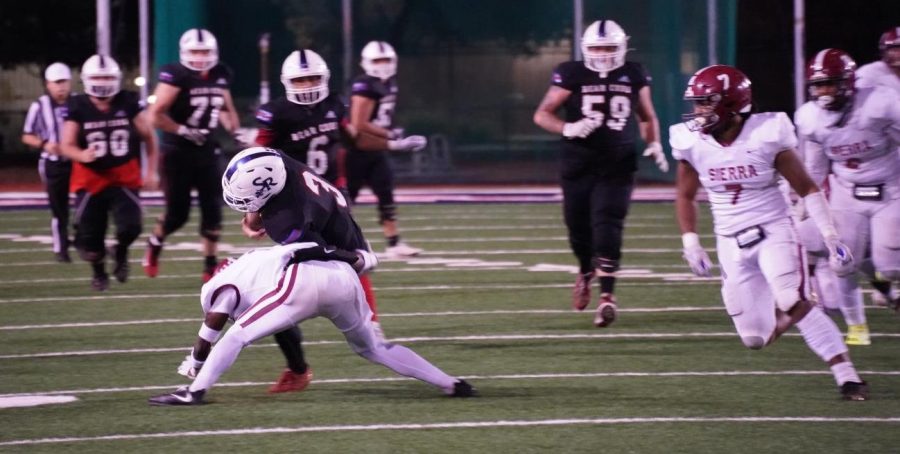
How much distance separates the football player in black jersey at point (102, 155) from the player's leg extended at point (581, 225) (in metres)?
3.03

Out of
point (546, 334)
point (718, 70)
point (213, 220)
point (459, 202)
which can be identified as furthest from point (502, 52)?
point (718, 70)

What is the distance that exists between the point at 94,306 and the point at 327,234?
389 cm

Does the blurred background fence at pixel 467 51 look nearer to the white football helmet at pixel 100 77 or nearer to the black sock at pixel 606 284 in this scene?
the white football helmet at pixel 100 77

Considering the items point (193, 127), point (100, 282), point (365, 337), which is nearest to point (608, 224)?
point (365, 337)

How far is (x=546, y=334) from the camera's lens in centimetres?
860

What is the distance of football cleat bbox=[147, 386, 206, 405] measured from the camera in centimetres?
655

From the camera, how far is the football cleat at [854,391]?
6516mm

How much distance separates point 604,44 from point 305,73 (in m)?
1.78

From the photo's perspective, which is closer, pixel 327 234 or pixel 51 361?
pixel 327 234

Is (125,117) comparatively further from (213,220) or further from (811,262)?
(811,262)

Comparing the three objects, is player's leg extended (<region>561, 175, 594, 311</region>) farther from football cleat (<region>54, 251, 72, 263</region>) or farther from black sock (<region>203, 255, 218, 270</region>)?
football cleat (<region>54, 251, 72, 263</region>)

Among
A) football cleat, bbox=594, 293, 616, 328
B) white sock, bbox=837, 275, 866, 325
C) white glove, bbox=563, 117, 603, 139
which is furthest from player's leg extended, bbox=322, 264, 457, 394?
white glove, bbox=563, 117, 603, 139

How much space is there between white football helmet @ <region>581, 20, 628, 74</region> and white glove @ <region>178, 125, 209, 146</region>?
2777 mm

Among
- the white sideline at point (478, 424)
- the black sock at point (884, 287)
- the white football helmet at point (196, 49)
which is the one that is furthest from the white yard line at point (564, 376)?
the white football helmet at point (196, 49)
